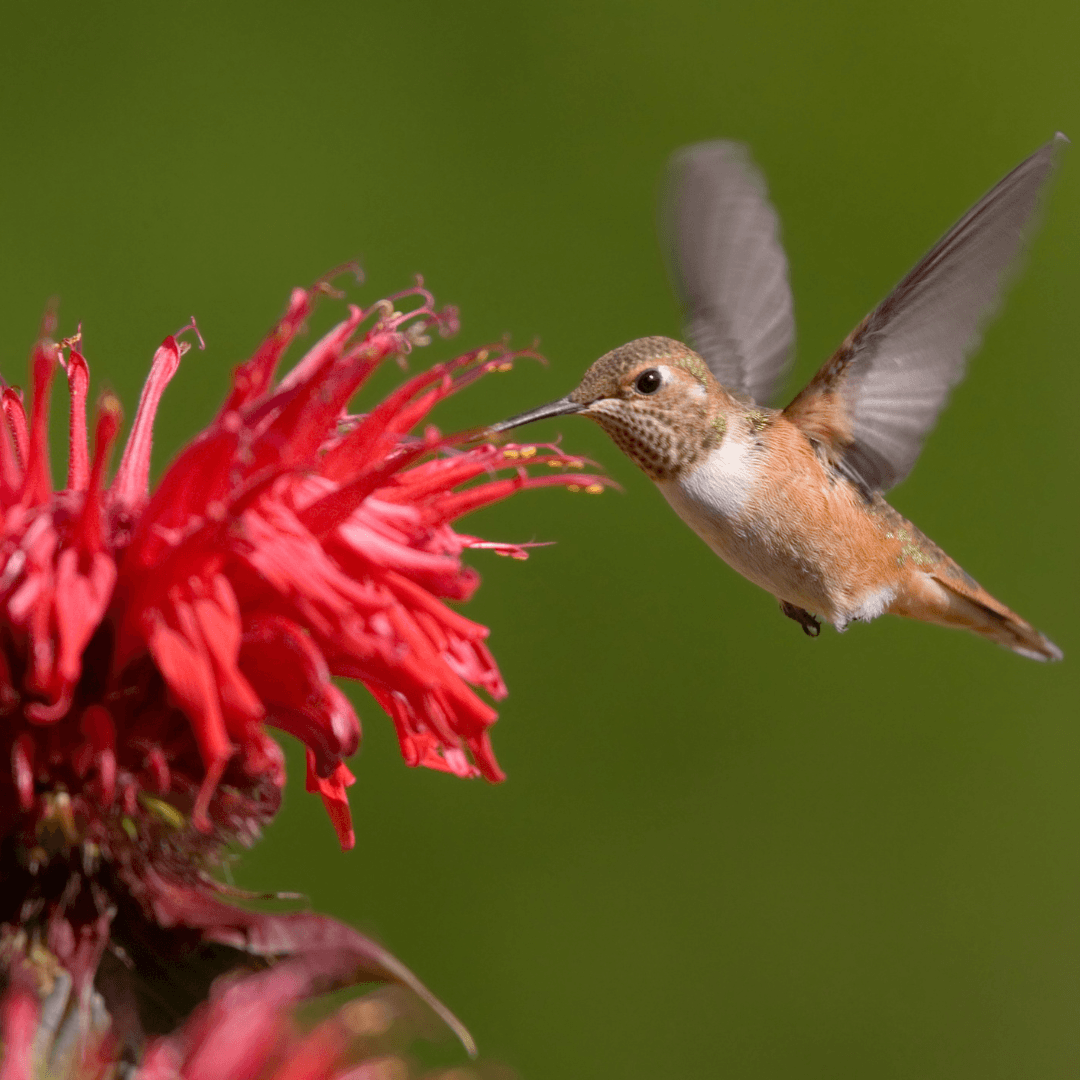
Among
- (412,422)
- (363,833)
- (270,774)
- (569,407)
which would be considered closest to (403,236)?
(363,833)

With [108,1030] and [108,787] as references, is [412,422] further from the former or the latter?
[108,1030]

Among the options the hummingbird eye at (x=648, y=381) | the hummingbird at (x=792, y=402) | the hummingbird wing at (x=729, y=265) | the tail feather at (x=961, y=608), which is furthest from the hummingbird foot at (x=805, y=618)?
the hummingbird eye at (x=648, y=381)

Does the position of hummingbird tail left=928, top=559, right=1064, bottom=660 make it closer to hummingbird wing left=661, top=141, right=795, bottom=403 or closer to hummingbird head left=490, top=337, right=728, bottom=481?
hummingbird wing left=661, top=141, right=795, bottom=403

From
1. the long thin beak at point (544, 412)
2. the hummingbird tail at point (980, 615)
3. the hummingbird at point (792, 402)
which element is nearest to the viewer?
the long thin beak at point (544, 412)

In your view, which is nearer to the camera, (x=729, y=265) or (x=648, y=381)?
(x=648, y=381)

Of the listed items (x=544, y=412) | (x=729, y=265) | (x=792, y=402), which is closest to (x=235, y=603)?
(x=544, y=412)

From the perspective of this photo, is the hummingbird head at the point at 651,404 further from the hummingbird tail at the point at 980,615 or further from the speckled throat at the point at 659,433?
the hummingbird tail at the point at 980,615

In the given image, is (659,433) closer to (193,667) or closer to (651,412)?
(651,412)
